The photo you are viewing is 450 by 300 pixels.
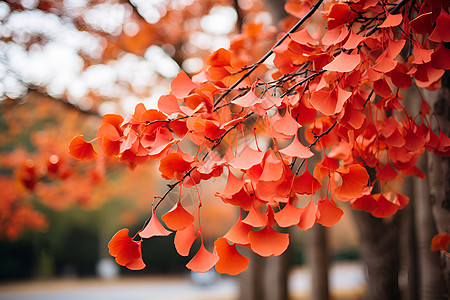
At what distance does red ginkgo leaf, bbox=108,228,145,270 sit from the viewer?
0.86 meters

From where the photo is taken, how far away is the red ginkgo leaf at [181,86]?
984mm

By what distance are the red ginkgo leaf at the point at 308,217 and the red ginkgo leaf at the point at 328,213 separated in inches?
1.1

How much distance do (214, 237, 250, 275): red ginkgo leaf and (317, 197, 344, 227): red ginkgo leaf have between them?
0.70ft

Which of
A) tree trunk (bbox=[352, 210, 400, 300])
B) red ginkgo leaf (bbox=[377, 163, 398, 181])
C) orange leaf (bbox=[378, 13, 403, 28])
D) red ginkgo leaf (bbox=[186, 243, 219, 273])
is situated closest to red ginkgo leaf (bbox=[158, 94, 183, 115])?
red ginkgo leaf (bbox=[186, 243, 219, 273])

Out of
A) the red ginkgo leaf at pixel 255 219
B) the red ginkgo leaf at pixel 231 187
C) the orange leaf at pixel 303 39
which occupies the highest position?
the orange leaf at pixel 303 39

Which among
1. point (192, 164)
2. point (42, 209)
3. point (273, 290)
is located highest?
point (42, 209)

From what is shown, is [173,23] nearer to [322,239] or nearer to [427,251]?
[322,239]

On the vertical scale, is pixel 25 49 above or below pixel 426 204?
above

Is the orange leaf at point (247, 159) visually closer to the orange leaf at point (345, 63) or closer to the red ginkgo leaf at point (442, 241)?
the orange leaf at point (345, 63)

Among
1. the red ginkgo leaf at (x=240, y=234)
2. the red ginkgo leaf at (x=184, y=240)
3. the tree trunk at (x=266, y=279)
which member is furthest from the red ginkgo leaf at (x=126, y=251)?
the tree trunk at (x=266, y=279)

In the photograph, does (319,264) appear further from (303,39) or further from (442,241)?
(303,39)

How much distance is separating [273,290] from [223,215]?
1004cm

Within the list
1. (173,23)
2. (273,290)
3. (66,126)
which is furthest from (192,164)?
(66,126)

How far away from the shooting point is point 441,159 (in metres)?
1.53
